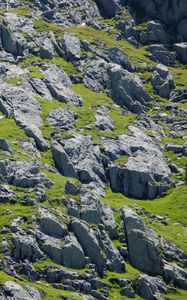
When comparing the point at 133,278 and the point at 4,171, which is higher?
the point at 4,171

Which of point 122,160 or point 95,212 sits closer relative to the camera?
point 95,212

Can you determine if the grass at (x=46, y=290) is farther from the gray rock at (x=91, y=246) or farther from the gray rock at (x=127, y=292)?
the gray rock at (x=91, y=246)

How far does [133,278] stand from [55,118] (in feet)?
205

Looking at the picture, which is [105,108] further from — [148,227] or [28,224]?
[28,224]

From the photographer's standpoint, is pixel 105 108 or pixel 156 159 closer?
pixel 156 159

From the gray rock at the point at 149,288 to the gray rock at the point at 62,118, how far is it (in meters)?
59.4

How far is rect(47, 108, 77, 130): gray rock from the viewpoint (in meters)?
181

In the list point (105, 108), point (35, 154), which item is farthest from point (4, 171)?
point (105, 108)

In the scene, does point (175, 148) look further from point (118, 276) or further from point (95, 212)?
point (118, 276)

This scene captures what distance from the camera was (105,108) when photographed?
198 m

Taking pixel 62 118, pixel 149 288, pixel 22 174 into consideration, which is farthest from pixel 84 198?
pixel 62 118

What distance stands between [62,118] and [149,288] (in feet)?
217

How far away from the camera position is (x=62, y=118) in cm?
18412

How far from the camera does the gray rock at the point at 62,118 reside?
A: 181 metres
